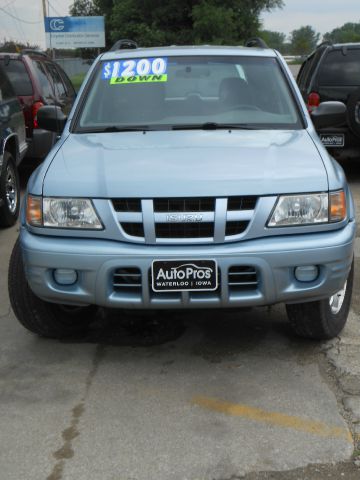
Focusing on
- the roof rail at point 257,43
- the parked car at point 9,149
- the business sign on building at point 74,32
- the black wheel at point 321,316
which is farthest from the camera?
the business sign on building at point 74,32

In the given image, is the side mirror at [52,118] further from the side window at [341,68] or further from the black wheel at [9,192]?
the side window at [341,68]

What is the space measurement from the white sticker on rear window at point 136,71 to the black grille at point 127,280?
180cm

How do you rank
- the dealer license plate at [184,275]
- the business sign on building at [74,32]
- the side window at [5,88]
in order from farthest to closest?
the business sign on building at [74,32] → the side window at [5,88] → the dealer license plate at [184,275]

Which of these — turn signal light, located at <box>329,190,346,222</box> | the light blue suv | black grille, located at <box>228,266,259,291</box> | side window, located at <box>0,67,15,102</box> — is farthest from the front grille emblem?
side window, located at <box>0,67,15,102</box>

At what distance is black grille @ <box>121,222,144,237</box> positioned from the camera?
3271mm

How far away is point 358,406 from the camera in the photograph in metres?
3.15

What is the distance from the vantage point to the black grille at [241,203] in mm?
3256

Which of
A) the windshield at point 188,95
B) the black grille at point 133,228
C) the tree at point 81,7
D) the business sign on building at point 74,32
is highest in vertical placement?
the windshield at point 188,95

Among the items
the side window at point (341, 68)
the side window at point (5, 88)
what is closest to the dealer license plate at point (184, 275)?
the side window at point (5, 88)

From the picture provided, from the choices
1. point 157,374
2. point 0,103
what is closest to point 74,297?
point 157,374

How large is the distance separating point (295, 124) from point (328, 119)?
489 millimetres

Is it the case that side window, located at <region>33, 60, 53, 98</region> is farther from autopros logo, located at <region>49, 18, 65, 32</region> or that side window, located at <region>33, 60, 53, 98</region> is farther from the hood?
autopros logo, located at <region>49, 18, 65, 32</region>

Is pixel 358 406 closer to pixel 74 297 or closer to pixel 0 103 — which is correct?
pixel 74 297

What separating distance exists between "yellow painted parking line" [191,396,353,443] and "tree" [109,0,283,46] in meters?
30.8
